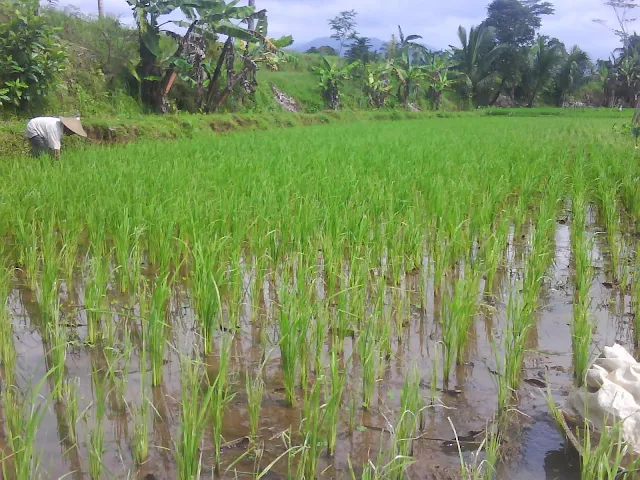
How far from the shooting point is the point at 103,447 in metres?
1.54

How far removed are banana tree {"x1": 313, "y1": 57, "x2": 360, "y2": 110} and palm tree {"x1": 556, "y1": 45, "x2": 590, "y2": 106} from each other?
14.6 meters

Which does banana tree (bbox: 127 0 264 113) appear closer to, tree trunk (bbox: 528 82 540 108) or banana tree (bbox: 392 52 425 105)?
banana tree (bbox: 392 52 425 105)

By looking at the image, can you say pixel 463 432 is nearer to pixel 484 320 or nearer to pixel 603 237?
pixel 484 320

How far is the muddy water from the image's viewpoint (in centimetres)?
152

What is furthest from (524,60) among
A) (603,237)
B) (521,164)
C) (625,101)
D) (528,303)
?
(528,303)

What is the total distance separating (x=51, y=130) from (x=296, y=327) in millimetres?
5230

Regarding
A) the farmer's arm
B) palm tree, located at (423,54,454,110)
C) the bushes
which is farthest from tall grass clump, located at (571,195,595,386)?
palm tree, located at (423,54,454,110)

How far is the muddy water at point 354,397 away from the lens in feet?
4.99

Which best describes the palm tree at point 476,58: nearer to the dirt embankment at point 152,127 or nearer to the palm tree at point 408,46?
the palm tree at point 408,46

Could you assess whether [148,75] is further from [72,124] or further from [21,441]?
[21,441]

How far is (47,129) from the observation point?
607cm

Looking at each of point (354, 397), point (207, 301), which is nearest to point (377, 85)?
point (207, 301)

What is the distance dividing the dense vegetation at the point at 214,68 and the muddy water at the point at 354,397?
7704 mm

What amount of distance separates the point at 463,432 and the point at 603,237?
2.79m
